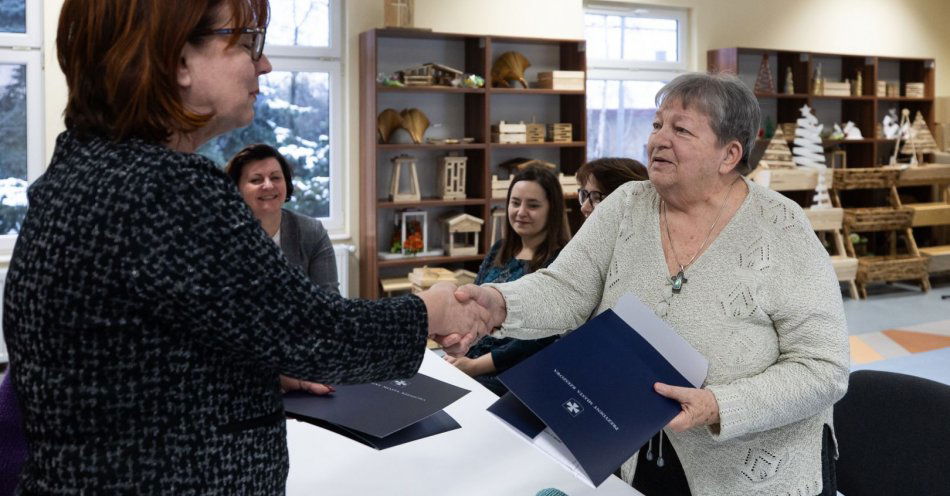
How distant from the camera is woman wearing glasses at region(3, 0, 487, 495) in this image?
3.08 ft

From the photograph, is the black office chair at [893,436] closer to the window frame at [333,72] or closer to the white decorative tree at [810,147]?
the window frame at [333,72]

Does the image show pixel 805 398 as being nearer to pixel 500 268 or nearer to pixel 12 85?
pixel 500 268

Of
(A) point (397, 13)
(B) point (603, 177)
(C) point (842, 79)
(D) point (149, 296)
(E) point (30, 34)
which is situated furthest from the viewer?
(C) point (842, 79)

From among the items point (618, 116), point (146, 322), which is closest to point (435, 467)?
point (146, 322)

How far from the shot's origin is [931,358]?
5.30 meters

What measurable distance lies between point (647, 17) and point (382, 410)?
5993 mm

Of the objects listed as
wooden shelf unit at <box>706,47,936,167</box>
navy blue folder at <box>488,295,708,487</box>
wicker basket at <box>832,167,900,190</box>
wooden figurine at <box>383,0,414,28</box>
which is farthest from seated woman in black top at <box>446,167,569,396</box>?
wicker basket at <box>832,167,900,190</box>

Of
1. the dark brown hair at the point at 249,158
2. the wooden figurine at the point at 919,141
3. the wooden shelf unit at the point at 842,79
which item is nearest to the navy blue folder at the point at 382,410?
the dark brown hair at the point at 249,158

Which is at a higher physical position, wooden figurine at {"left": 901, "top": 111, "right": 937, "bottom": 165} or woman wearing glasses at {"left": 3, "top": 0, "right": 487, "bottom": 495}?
wooden figurine at {"left": 901, "top": 111, "right": 937, "bottom": 165}

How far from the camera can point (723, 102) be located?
177cm

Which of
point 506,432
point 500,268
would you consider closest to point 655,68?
point 500,268

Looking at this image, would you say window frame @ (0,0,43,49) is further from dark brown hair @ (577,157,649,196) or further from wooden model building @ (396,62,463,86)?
dark brown hair @ (577,157,649,196)

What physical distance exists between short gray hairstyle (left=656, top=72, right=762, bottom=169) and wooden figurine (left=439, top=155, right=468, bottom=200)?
4064 mm

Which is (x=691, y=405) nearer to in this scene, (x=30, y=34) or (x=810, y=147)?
(x=30, y=34)
